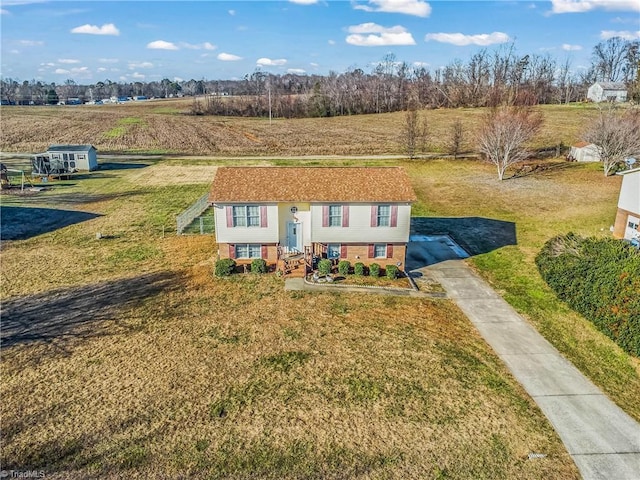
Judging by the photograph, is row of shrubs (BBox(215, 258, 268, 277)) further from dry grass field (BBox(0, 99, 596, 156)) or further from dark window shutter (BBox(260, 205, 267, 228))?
dry grass field (BBox(0, 99, 596, 156))

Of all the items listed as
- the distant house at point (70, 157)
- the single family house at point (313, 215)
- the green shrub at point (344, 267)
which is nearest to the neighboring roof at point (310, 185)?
the single family house at point (313, 215)

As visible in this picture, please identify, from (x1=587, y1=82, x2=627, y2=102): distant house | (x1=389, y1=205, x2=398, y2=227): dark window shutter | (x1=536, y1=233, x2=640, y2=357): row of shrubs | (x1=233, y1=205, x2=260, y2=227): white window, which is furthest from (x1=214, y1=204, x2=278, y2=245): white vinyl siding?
(x1=587, y1=82, x2=627, y2=102): distant house

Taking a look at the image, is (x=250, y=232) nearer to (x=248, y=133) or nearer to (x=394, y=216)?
(x=394, y=216)

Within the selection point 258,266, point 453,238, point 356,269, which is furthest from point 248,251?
point 453,238

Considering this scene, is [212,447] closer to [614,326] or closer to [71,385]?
[71,385]

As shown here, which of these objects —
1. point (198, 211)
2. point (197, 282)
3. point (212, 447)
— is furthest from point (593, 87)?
point (212, 447)

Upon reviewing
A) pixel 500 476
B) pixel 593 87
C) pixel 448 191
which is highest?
pixel 593 87

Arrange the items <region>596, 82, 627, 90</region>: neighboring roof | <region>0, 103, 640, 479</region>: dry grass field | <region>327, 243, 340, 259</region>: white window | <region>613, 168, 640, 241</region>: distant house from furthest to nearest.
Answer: <region>596, 82, 627, 90</region>: neighboring roof < <region>613, 168, 640, 241</region>: distant house < <region>327, 243, 340, 259</region>: white window < <region>0, 103, 640, 479</region>: dry grass field
